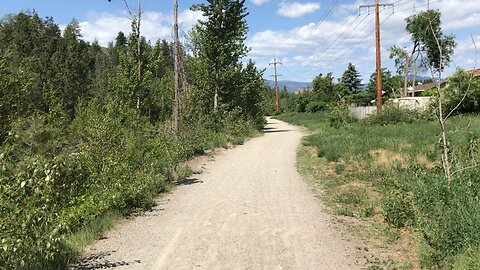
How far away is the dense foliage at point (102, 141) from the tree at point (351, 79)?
1827 inches

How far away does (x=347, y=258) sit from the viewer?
236 inches

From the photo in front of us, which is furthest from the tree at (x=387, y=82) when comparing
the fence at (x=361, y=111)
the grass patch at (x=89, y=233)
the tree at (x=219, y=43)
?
the grass patch at (x=89, y=233)

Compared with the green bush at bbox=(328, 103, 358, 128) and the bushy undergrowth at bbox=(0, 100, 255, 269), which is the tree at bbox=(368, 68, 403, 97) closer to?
the green bush at bbox=(328, 103, 358, 128)

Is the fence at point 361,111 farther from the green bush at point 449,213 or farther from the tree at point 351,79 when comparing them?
the tree at point 351,79

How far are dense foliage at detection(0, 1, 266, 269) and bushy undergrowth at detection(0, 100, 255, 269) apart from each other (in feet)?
0.05

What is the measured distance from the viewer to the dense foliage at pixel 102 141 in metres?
4.18

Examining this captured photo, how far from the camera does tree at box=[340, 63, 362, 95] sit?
83.0 meters

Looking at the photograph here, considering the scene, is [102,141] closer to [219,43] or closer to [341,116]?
[219,43]

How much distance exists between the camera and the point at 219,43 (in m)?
28.2

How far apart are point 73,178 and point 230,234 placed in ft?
8.59

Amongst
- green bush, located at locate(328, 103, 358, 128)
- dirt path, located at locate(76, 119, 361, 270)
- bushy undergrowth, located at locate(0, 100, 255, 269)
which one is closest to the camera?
bushy undergrowth, located at locate(0, 100, 255, 269)

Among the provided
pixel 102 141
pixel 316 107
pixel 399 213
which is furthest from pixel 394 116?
pixel 316 107

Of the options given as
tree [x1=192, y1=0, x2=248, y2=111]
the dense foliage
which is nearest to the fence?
the dense foliage

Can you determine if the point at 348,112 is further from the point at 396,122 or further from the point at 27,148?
the point at 27,148
